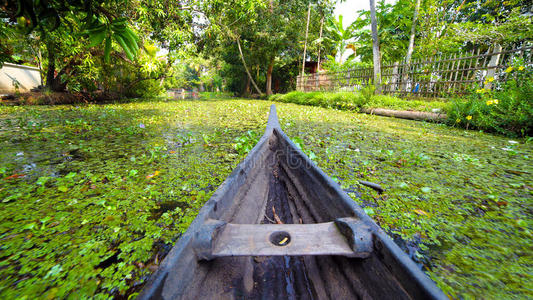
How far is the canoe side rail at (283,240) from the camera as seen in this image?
0.65m

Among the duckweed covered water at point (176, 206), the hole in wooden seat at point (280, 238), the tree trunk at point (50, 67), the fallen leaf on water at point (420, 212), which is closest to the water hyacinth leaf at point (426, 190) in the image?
the duckweed covered water at point (176, 206)

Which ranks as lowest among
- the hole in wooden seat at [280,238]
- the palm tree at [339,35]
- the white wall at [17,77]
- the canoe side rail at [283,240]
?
the hole in wooden seat at [280,238]

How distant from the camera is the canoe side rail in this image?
0.65 meters

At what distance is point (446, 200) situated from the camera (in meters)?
1.39

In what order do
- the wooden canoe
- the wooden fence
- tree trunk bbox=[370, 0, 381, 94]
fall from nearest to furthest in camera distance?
the wooden canoe < the wooden fence < tree trunk bbox=[370, 0, 381, 94]

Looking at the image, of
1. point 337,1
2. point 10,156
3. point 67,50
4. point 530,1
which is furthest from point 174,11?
point 530,1

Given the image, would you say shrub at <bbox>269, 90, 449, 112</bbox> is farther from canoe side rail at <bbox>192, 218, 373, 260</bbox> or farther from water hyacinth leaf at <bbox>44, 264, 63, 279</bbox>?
water hyacinth leaf at <bbox>44, 264, 63, 279</bbox>

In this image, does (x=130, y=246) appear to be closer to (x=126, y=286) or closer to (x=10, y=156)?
(x=126, y=286)

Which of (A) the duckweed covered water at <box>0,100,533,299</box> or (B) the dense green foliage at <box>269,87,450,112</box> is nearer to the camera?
(A) the duckweed covered water at <box>0,100,533,299</box>

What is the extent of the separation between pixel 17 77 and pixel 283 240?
45.3ft

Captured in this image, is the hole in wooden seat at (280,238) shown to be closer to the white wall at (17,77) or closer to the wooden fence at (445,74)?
the wooden fence at (445,74)

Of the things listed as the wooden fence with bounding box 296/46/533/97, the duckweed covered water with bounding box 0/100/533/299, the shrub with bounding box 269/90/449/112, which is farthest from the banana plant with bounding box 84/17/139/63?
the shrub with bounding box 269/90/449/112

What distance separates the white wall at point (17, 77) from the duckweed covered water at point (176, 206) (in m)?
9.31

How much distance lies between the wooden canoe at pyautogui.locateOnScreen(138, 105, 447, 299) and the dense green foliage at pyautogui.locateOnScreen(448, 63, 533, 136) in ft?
13.3
